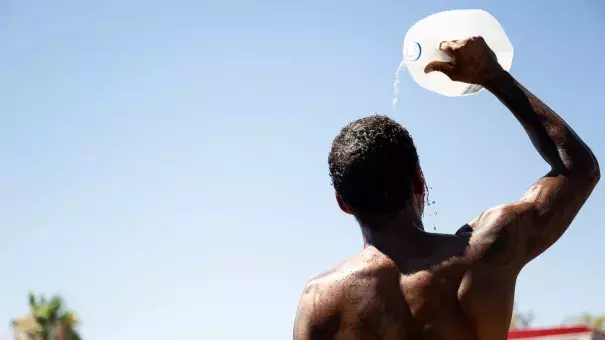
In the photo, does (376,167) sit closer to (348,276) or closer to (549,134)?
(348,276)

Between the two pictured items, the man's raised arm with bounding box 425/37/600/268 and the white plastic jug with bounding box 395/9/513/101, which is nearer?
the man's raised arm with bounding box 425/37/600/268

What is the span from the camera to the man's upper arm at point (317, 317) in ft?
8.77

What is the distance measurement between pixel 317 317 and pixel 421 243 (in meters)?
0.44

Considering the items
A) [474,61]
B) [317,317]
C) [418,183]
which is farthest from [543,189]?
[317,317]

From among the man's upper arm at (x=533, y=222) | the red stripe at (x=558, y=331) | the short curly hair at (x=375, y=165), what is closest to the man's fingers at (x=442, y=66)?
the short curly hair at (x=375, y=165)

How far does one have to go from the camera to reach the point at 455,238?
2.71 m

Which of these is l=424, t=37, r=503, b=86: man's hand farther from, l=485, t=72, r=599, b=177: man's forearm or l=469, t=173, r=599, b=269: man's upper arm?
l=469, t=173, r=599, b=269: man's upper arm

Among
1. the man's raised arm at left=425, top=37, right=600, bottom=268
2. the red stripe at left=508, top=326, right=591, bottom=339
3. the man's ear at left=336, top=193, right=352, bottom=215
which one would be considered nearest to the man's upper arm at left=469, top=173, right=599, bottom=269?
the man's raised arm at left=425, top=37, right=600, bottom=268

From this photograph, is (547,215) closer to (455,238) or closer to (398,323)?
(455,238)

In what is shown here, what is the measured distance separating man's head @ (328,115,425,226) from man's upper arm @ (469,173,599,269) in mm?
295

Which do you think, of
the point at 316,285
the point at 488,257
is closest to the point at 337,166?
the point at 316,285

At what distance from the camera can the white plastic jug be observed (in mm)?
3430

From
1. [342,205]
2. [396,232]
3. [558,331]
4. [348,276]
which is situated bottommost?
[558,331]

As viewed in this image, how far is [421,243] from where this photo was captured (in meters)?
2.71
